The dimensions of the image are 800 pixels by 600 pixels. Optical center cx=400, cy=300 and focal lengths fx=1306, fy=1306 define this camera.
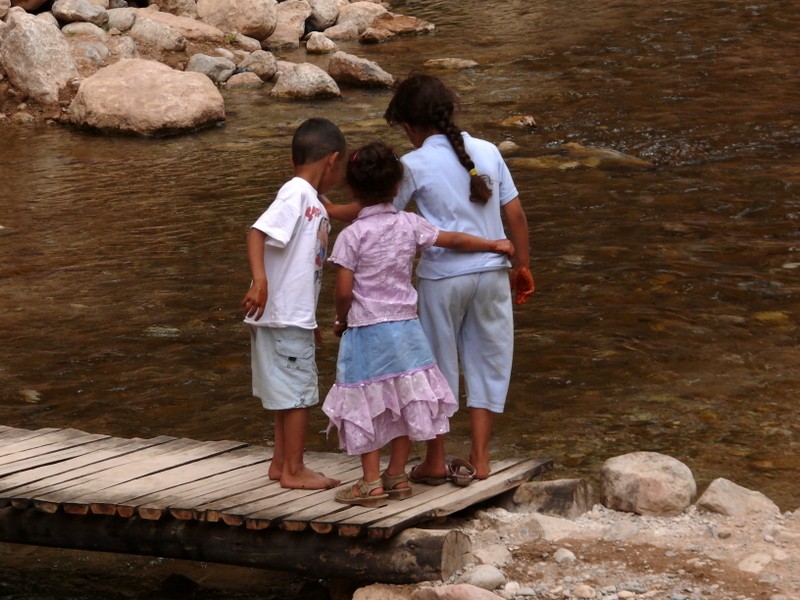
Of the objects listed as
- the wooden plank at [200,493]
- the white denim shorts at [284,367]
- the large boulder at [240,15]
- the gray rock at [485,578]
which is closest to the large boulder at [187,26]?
the large boulder at [240,15]

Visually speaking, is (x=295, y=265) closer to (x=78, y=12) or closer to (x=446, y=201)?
(x=446, y=201)

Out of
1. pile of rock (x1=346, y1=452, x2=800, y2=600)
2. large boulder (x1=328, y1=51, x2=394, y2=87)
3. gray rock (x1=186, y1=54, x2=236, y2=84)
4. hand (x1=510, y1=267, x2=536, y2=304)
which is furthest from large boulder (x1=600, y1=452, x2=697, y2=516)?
gray rock (x1=186, y1=54, x2=236, y2=84)

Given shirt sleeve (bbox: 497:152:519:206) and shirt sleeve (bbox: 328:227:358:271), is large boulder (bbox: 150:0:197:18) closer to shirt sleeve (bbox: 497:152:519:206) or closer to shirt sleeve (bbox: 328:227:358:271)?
shirt sleeve (bbox: 497:152:519:206)

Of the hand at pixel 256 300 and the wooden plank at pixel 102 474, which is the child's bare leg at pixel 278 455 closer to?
the hand at pixel 256 300

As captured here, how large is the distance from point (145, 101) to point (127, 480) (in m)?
9.11

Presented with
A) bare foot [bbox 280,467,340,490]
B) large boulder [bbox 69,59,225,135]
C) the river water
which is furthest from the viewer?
large boulder [bbox 69,59,225,135]

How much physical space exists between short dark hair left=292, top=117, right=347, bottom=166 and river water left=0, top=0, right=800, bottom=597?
1.85 metres

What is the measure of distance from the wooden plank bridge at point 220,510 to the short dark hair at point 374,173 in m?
1.06

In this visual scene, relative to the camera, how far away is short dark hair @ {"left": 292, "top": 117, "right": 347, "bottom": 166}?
182 inches

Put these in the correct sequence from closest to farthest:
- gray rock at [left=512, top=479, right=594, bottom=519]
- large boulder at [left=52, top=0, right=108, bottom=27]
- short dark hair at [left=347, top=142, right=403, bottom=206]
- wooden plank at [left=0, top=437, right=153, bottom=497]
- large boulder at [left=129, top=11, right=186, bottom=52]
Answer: short dark hair at [left=347, top=142, right=403, bottom=206], gray rock at [left=512, top=479, right=594, bottom=519], wooden plank at [left=0, top=437, right=153, bottom=497], large boulder at [left=52, top=0, right=108, bottom=27], large boulder at [left=129, top=11, right=186, bottom=52]

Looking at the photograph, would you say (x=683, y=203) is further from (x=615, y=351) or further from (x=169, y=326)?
(x=169, y=326)

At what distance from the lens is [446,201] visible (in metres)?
4.55

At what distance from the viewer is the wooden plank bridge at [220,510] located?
4.30 m

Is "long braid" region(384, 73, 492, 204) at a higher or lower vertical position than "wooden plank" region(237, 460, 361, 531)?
higher
